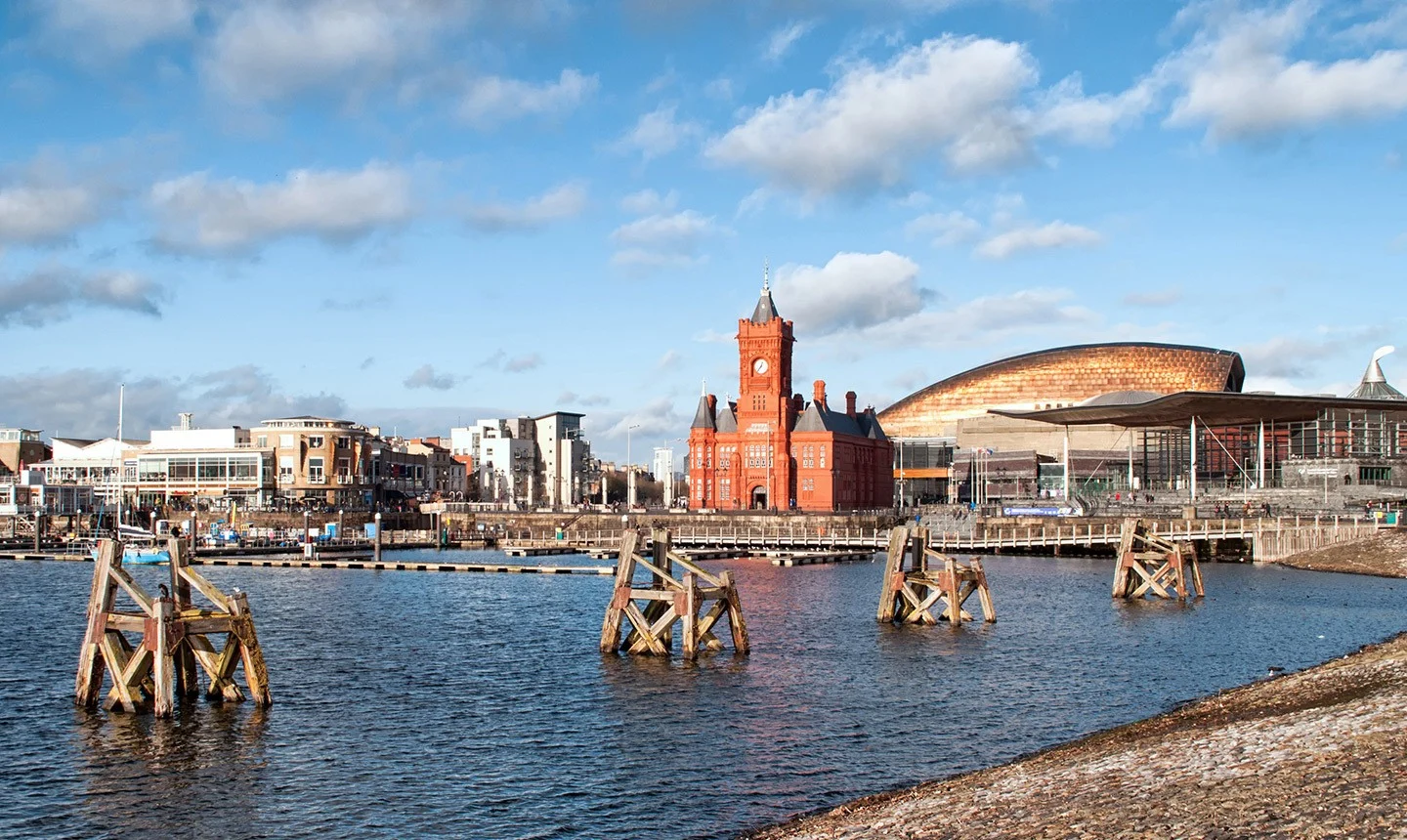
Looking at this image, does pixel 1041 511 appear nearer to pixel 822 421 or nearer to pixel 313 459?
pixel 822 421

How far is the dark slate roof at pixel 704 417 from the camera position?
468ft

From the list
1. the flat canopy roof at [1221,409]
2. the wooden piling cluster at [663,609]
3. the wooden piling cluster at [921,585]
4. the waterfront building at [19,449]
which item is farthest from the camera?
the waterfront building at [19,449]

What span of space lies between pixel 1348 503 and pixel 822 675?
3399 inches

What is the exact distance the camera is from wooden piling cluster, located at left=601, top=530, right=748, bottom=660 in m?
41.1

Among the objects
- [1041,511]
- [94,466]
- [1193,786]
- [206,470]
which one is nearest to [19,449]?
[94,466]

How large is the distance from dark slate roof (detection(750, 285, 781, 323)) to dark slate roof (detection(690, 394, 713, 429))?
1037 centimetres

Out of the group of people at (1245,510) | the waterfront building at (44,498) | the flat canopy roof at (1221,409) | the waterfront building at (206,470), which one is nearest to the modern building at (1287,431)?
the flat canopy roof at (1221,409)

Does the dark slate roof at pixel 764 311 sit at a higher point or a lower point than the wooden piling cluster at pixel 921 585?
higher

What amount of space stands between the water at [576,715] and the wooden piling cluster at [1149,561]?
11.9ft

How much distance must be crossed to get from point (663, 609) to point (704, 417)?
9860 centimetres

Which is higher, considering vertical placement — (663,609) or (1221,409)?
(1221,409)

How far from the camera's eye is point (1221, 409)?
116m

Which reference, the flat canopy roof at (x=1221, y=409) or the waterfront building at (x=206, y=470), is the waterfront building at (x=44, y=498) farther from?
the flat canopy roof at (x=1221, y=409)

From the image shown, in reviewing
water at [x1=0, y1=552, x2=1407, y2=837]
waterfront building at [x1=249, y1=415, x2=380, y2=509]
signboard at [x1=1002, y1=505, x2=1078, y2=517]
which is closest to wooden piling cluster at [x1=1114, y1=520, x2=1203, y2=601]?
water at [x1=0, y1=552, x2=1407, y2=837]
